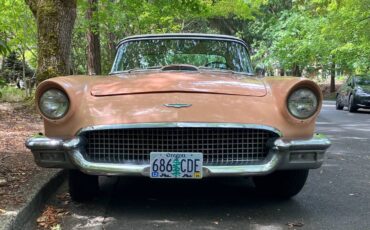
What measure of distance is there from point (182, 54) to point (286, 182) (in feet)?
6.18

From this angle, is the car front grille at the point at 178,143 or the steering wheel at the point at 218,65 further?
the steering wheel at the point at 218,65

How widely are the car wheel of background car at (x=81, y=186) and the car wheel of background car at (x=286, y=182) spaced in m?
1.57

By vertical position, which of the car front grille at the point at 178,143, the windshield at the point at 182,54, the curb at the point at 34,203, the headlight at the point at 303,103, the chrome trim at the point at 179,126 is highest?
the windshield at the point at 182,54

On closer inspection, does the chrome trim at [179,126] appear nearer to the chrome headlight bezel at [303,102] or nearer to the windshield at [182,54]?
the chrome headlight bezel at [303,102]

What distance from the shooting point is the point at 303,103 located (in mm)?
4008

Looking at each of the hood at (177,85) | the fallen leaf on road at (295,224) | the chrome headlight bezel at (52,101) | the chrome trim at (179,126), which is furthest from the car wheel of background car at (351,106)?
the chrome headlight bezel at (52,101)

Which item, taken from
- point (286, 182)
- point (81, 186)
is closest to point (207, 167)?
point (286, 182)

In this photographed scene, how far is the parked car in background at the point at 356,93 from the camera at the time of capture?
1752 cm

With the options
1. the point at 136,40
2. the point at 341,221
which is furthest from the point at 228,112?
the point at 136,40

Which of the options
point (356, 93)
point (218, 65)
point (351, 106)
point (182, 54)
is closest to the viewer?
point (218, 65)

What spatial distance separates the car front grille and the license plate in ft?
0.29

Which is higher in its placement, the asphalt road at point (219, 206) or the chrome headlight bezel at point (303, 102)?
the chrome headlight bezel at point (303, 102)

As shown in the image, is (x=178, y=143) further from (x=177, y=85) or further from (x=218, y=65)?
(x=218, y=65)

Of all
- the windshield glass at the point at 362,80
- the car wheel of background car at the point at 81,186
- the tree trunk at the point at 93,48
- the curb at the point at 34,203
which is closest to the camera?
the curb at the point at 34,203
